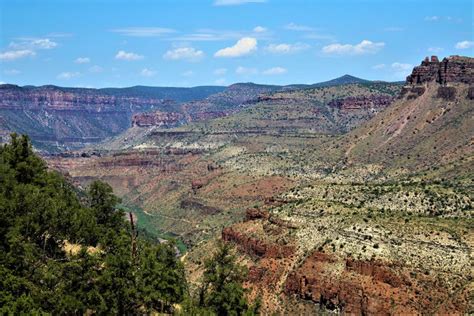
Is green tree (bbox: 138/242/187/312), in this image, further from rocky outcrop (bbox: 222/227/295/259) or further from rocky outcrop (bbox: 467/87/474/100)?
rocky outcrop (bbox: 467/87/474/100)

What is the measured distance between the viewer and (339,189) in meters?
111

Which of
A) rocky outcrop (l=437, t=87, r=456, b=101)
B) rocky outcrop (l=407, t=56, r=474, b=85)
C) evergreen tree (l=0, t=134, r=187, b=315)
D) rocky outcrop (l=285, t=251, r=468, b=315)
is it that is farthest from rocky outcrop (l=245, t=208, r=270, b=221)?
rocky outcrop (l=407, t=56, r=474, b=85)

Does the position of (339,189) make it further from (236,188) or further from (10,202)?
(236,188)

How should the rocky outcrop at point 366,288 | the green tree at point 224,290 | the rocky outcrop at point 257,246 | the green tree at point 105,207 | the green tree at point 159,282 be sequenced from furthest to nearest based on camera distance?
the green tree at point 105,207 < the rocky outcrop at point 257,246 < the green tree at point 224,290 < the rocky outcrop at point 366,288 < the green tree at point 159,282

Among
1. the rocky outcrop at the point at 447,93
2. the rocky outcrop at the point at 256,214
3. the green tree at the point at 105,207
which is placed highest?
the rocky outcrop at the point at 447,93

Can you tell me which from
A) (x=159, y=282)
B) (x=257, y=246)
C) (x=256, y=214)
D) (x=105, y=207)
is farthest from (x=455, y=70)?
(x=159, y=282)

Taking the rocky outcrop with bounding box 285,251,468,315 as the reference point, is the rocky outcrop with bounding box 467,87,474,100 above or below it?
above

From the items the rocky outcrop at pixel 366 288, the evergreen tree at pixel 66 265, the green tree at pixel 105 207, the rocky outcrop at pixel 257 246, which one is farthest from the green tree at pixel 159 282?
the green tree at pixel 105 207

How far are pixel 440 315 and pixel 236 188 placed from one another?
123 m

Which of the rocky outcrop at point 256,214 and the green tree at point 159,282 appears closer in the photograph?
the green tree at point 159,282

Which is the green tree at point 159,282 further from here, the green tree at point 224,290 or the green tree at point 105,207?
the green tree at point 105,207

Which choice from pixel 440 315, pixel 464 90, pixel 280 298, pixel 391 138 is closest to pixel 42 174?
pixel 280 298

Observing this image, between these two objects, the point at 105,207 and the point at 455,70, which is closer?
the point at 105,207

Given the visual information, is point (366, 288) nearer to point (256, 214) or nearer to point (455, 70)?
point (256, 214)
